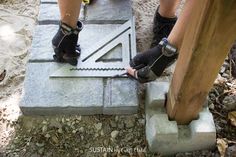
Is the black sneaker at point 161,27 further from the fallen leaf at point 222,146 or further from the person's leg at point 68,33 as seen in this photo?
the fallen leaf at point 222,146

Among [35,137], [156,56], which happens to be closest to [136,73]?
[156,56]

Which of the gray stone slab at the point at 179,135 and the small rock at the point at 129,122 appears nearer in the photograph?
the gray stone slab at the point at 179,135

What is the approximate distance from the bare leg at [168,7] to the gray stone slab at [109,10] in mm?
212

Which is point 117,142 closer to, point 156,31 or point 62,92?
point 62,92

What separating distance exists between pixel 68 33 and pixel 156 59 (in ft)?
1.44

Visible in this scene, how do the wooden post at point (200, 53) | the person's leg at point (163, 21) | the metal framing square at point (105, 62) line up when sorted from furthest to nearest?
the person's leg at point (163, 21) < the metal framing square at point (105, 62) < the wooden post at point (200, 53)

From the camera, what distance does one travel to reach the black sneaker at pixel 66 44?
1.58 meters

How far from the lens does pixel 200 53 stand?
1.11 meters

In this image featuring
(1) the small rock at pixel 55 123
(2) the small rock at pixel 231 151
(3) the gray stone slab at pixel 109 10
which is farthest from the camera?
(3) the gray stone slab at pixel 109 10

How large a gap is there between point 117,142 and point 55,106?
0.34 metres

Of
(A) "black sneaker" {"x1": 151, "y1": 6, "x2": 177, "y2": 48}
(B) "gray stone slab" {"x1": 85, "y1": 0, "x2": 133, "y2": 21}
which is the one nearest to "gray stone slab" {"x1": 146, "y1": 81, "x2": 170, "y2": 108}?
(A) "black sneaker" {"x1": 151, "y1": 6, "x2": 177, "y2": 48}

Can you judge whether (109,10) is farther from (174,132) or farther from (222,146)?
(222,146)

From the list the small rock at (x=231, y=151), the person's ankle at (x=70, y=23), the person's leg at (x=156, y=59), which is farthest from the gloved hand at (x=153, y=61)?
the small rock at (x=231, y=151)

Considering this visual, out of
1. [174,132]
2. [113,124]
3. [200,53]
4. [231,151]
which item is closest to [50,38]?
[113,124]
